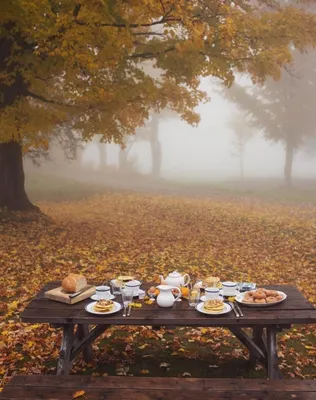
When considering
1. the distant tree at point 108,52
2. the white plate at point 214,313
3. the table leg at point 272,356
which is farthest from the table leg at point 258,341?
the distant tree at point 108,52

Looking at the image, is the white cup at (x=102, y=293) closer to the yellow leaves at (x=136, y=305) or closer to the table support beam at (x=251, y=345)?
the yellow leaves at (x=136, y=305)

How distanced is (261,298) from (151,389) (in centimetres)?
145

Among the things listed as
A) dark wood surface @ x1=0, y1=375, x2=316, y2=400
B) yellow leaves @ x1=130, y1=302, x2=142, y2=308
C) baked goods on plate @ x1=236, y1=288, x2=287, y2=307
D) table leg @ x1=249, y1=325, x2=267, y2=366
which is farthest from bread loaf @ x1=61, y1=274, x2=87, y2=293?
table leg @ x1=249, y1=325, x2=267, y2=366

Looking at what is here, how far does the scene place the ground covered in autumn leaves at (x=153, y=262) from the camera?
4910mm

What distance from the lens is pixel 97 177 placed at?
3678cm

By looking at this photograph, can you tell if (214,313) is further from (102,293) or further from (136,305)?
(102,293)

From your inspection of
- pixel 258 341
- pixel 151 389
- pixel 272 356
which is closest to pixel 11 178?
pixel 258 341

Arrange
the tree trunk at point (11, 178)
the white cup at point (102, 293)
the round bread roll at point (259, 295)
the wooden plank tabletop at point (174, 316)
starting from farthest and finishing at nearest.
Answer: the tree trunk at point (11, 178)
the white cup at point (102, 293)
the round bread roll at point (259, 295)
the wooden plank tabletop at point (174, 316)

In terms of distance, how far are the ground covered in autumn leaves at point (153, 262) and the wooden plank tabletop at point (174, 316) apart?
3.52ft

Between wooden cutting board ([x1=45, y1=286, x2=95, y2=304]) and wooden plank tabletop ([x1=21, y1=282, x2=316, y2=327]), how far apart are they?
7 centimetres

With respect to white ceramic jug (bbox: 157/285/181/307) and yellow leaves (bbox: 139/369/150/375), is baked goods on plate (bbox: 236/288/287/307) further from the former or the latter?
yellow leaves (bbox: 139/369/150/375)

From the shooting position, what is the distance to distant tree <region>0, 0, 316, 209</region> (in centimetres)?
815

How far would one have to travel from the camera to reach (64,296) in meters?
4.19

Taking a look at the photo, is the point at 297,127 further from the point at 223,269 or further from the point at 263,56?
the point at 223,269
